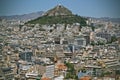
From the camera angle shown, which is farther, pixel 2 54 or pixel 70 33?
pixel 70 33

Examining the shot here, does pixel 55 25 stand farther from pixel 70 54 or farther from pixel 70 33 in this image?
pixel 70 54

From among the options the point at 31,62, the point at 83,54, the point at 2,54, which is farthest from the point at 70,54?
the point at 2,54

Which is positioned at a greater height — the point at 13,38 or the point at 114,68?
the point at 13,38

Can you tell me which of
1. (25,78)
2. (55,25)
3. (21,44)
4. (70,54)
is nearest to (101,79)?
(25,78)

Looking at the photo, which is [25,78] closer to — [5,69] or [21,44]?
[5,69]

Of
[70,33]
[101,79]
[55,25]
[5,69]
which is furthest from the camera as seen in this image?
Answer: [55,25]

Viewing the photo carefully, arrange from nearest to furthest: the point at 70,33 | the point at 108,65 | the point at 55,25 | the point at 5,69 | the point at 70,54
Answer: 1. the point at 5,69
2. the point at 108,65
3. the point at 70,54
4. the point at 70,33
5. the point at 55,25
